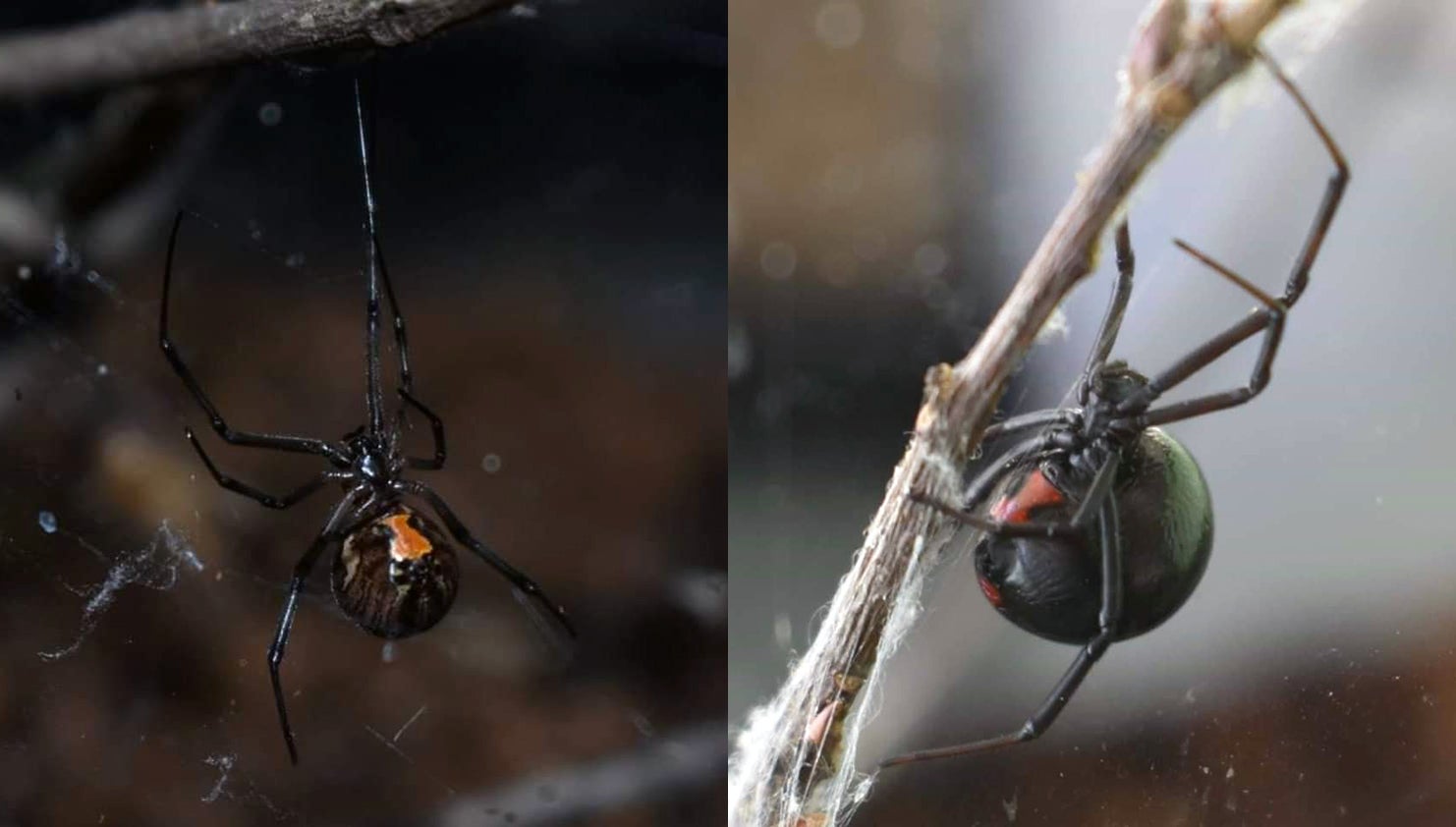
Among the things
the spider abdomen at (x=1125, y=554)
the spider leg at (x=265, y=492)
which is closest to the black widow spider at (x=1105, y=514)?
the spider abdomen at (x=1125, y=554)

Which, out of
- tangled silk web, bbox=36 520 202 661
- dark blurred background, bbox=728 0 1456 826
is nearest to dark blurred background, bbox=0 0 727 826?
tangled silk web, bbox=36 520 202 661

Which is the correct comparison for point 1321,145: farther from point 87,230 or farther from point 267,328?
point 87,230

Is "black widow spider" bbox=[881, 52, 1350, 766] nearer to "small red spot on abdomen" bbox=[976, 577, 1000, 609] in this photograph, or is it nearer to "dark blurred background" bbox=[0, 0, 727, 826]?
"small red spot on abdomen" bbox=[976, 577, 1000, 609]

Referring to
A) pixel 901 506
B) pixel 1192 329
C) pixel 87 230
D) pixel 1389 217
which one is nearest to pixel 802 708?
pixel 901 506

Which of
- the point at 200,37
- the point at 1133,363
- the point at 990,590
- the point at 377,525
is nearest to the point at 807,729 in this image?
the point at 990,590

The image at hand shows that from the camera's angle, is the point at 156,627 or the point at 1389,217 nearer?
the point at 1389,217

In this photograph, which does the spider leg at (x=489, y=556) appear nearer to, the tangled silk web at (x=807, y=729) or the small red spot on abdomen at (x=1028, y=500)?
the tangled silk web at (x=807, y=729)
